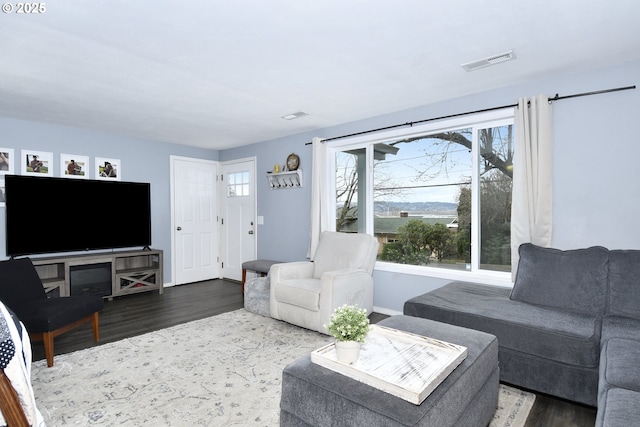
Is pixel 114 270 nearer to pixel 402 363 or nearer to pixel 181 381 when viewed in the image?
pixel 181 381

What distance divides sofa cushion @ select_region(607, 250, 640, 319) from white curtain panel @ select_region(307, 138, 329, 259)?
2920mm

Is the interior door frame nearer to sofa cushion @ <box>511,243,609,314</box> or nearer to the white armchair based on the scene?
the white armchair

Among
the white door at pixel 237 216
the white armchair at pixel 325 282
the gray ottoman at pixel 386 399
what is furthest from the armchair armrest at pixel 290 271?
the gray ottoman at pixel 386 399

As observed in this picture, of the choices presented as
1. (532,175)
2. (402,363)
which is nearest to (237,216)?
(532,175)

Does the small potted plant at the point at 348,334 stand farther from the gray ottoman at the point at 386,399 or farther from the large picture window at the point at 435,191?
the large picture window at the point at 435,191

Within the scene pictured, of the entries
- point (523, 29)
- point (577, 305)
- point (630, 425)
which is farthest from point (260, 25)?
point (577, 305)

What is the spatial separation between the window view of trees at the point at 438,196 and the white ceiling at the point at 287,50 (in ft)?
1.79

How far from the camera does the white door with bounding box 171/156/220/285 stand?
5.67 meters

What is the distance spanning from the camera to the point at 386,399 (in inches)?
54.1

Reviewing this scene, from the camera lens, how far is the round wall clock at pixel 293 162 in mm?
5004

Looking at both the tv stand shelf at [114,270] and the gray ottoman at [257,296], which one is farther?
the tv stand shelf at [114,270]

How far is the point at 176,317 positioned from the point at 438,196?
3.24 meters

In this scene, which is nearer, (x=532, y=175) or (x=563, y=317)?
(x=563, y=317)

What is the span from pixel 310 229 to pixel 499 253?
7.61 ft
